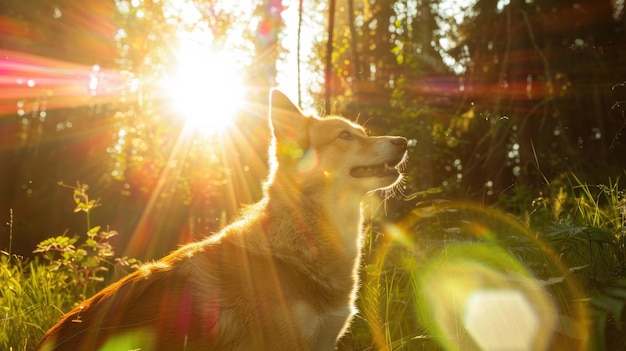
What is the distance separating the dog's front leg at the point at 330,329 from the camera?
3.35m

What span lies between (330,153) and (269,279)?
1.42 m

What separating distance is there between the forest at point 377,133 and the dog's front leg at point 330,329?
399 mm

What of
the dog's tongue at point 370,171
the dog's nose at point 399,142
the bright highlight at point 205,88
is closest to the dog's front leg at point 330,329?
the dog's tongue at point 370,171

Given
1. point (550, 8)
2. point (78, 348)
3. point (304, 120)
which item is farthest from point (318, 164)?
point (550, 8)

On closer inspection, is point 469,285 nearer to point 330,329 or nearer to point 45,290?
point 330,329

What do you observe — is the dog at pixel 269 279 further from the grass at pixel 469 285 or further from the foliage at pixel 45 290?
the foliage at pixel 45 290

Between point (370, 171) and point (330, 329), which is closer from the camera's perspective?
point (330, 329)

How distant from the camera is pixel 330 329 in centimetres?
338

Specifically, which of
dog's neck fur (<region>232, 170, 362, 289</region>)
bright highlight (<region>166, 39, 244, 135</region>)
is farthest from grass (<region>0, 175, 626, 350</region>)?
bright highlight (<region>166, 39, 244, 135</region>)

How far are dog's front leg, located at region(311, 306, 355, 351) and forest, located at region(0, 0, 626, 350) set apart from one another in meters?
0.40

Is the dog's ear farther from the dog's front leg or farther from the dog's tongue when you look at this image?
the dog's front leg

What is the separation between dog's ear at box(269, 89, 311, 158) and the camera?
4.37m

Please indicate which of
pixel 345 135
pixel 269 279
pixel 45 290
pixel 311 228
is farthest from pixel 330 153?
pixel 45 290

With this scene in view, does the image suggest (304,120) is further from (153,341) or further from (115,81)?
(115,81)
